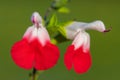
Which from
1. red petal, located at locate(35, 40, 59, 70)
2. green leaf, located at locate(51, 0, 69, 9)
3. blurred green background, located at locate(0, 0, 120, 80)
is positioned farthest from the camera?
blurred green background, located at locate(0, 0, 120, 80)

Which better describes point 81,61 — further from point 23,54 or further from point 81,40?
point 23,54

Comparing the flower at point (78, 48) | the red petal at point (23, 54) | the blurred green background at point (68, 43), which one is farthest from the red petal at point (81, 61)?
the blurred green background at point (68, 43)

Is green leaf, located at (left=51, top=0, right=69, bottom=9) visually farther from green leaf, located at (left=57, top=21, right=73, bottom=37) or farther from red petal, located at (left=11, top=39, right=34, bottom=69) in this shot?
red petal, located at (left=11, top=39, right=34, bottom=69)

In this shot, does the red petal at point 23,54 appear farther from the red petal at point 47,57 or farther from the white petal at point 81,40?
the white petal at point 81,40

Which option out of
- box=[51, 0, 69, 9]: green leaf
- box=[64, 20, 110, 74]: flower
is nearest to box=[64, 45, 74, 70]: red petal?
box=[64, 20, 110, 74]: flower

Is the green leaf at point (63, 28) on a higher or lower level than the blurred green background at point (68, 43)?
higher

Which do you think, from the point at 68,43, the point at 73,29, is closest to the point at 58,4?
the point at 73,29
